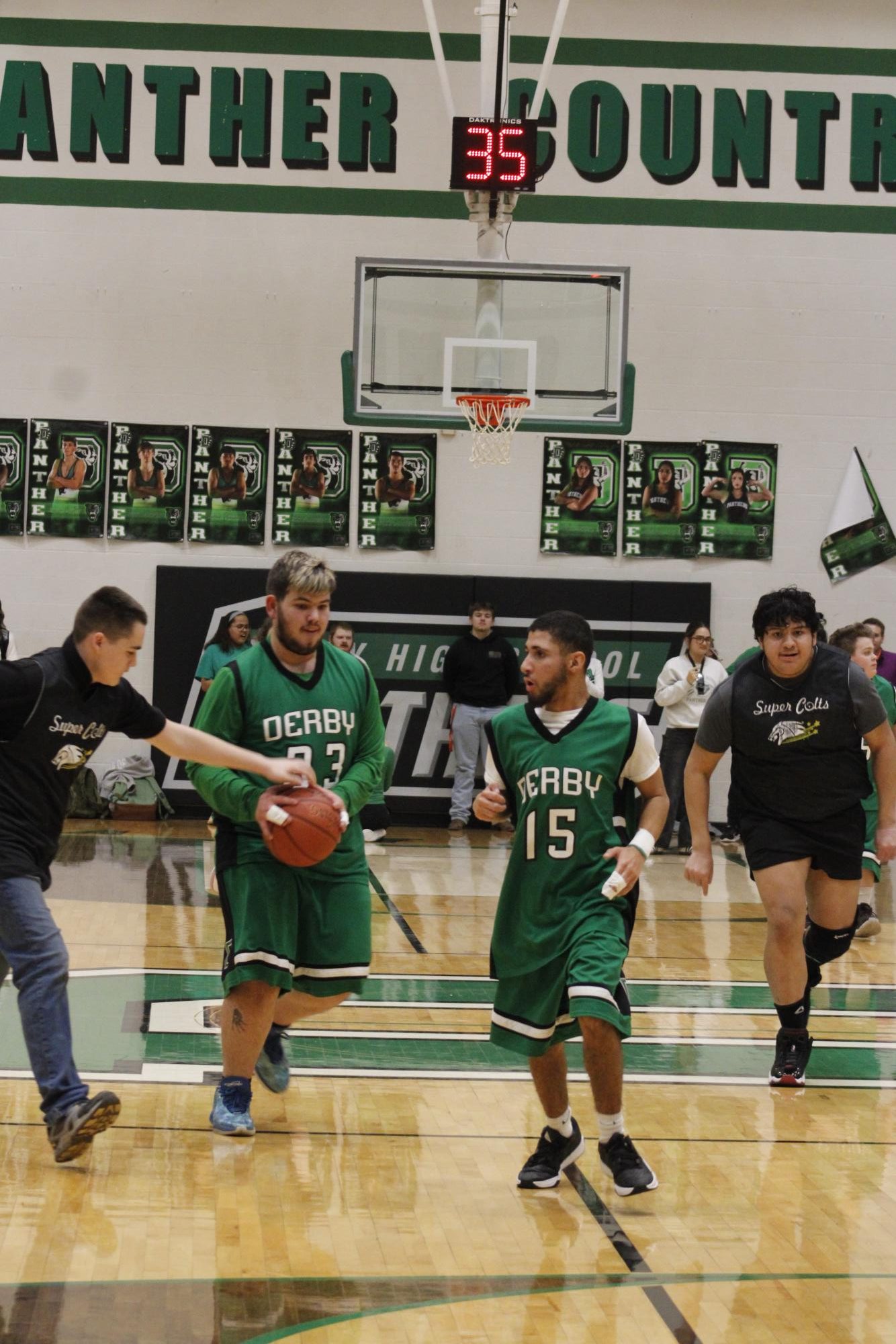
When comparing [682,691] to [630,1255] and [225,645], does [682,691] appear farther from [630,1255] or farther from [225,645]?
[630,1255]

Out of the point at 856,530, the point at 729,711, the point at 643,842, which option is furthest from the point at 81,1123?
Result: the point at 856,530

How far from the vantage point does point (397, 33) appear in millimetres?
15336

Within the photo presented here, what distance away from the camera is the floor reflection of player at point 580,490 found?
51.0ft

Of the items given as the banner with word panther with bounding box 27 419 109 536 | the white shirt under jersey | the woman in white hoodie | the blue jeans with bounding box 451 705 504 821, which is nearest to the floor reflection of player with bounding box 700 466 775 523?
the woman in white hoodie

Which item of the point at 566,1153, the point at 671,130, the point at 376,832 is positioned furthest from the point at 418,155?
the point at 566,1153

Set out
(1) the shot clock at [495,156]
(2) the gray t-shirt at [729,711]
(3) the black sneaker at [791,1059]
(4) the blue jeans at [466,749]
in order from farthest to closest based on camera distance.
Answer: (4) the blue jeans at [466,749] → (1) the shot clock at [495,156] → (3) the black sneaker at [791,1059] → (2) the gray t-shirt at [729,711]

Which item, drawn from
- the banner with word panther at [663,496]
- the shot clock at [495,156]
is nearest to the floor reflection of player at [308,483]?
the banner with word panther at [663,496]

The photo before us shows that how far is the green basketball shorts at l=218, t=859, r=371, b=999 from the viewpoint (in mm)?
5316

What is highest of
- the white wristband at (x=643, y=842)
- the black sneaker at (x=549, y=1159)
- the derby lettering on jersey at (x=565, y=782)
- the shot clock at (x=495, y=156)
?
the shot clock at (x=495, y=156)

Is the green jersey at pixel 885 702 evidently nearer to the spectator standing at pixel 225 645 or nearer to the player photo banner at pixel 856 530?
the player photo banner at pixel 856 530

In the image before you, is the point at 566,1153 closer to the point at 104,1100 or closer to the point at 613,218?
the point at 104,1100

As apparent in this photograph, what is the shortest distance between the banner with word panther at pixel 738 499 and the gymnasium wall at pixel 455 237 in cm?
12

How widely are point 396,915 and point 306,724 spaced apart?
15.8 feet

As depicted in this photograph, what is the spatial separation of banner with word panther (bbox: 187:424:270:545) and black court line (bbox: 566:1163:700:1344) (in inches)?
429
